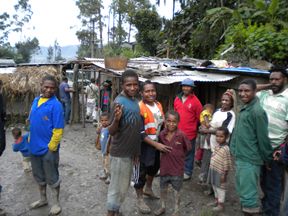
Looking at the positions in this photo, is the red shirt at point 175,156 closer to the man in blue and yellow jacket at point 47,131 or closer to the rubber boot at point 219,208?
the rubber boot at point 219,208

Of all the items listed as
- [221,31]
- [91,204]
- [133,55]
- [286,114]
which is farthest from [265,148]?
[133,55]

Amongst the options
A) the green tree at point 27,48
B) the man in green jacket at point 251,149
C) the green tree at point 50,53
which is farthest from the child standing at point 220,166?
the green tree at point 50,53

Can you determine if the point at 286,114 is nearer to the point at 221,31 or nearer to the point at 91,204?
the point at 91,204

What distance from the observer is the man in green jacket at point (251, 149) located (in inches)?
131

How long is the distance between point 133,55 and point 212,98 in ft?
41.5

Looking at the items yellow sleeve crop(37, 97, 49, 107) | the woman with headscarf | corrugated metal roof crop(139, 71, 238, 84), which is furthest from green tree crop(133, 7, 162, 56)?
yellow sleeve crop(37, 97, 49, 107)

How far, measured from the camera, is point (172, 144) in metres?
3.98

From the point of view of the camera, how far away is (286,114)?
3480 millimetres

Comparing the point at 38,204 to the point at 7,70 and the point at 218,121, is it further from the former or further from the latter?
the point at 7,70

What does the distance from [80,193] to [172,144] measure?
197 centimetres

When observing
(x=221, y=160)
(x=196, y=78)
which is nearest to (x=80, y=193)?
(x=221, y=160)

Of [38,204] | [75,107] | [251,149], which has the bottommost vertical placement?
[38,204]

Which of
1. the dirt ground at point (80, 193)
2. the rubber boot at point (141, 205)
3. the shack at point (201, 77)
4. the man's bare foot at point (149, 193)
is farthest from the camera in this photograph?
the shack at point (201, 77)

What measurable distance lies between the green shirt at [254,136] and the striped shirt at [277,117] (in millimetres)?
260
